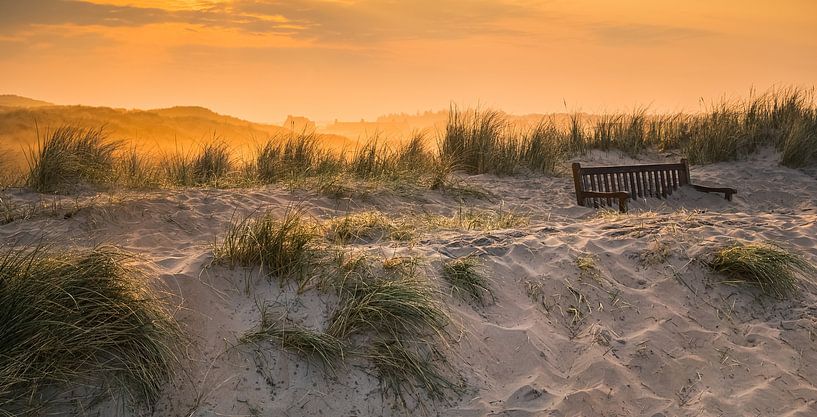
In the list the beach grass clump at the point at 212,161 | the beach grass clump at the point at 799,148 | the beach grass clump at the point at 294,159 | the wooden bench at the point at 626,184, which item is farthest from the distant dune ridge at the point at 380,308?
the beach grass clump at the point at 799,148

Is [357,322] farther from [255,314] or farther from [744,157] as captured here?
[744,157]

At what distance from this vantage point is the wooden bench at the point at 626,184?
7973mm

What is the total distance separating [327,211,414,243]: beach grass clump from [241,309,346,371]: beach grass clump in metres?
1.39

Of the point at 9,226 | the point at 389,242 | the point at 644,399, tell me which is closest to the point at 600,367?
→ the point at 644,399

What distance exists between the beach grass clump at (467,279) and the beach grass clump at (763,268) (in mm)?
1859

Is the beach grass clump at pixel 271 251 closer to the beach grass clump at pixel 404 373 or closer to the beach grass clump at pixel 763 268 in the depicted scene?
the beach grass clump at pixel 404 373

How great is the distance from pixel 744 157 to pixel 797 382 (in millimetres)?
7793

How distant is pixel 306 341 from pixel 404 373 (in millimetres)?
553

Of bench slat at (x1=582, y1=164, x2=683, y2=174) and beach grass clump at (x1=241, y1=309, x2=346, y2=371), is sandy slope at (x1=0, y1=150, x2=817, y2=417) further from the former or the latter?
bench slat at (x1=582, y1=164, x2=683, y2=174)

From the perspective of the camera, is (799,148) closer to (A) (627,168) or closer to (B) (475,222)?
(A) (627,168)

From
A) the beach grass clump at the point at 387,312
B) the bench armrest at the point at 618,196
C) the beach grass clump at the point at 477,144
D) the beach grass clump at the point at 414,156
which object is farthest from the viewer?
the beach grass clump at the point at 477,144

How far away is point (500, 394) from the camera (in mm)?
3629

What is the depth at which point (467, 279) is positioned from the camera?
4.30 m

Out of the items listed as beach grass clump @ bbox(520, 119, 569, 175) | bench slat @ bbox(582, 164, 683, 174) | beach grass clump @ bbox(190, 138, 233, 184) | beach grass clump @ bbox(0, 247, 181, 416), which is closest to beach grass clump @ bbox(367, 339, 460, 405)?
beach grass clump @ bbox(0, 247, 181, 416)
